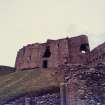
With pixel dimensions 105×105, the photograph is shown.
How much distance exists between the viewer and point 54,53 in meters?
46.3

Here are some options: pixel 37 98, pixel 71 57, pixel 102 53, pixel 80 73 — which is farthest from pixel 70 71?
pixel 71 57

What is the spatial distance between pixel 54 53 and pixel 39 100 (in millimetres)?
24363

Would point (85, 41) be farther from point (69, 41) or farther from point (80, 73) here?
point (80, 73)

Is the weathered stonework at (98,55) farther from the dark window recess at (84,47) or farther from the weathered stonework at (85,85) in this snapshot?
the weathered stonework at (85,85)

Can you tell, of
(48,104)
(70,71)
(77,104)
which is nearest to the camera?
(77,104)

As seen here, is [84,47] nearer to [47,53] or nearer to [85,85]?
[47,53]

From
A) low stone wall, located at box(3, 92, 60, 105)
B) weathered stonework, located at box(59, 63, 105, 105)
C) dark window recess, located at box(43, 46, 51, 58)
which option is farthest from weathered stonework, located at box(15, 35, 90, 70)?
weathered stonework, located at box(59, 63, 105, 105)

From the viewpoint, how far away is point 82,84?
18609mm

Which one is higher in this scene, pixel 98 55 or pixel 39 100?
pixel 98 55

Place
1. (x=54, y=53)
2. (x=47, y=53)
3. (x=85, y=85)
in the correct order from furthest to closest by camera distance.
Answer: (x=47, y=53)
(x=54, y=53)
(x=85, y=85)

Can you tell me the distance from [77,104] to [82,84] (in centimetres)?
124

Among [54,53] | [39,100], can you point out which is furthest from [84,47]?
[39,100]

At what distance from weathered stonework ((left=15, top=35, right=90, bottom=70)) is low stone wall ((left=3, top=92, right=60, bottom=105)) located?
21.2 meters

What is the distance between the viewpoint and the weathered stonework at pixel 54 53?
146ft
